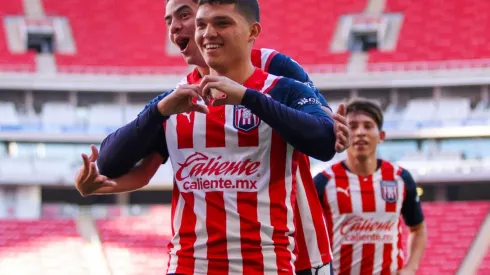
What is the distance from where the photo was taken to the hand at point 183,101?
242 cm

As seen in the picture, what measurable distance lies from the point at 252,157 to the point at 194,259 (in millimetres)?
406

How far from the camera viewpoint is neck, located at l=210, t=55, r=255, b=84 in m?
2.68

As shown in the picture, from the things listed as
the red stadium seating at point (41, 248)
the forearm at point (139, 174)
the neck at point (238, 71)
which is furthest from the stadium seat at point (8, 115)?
the neck at point (238, 71)

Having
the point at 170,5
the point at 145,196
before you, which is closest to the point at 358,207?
the point at 170,5

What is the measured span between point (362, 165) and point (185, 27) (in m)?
2.77

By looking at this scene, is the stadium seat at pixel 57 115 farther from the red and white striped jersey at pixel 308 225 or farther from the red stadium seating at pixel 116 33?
the red and white striped jersey at pixel 308 225

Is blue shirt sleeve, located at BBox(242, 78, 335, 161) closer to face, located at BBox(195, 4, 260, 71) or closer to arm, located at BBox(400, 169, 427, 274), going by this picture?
face, located at BBox(195, 4, 260, 71)

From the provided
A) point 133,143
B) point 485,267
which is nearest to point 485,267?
point 485,267

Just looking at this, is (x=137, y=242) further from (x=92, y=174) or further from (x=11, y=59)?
(x=92, y=174)

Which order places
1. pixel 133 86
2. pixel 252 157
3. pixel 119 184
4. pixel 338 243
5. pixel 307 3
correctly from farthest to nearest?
1. pixel 307 3
2. pixel 133 86
3. pixel 338 243
4. pixel 119 184
5. pixel 252 157

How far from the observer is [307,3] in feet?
84.2

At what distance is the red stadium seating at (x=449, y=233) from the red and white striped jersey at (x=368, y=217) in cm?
1234

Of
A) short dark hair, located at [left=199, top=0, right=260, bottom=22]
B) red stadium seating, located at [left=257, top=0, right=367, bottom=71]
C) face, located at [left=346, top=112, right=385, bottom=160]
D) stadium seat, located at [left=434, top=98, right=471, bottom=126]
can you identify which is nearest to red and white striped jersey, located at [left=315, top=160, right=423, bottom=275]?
face, located at [left=346, top=112, right=385, bottom=160]

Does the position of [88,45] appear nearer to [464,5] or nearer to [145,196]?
[145,196]
